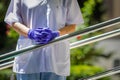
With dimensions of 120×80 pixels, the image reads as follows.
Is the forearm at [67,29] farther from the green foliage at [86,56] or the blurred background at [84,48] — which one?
the green foliage at [86,56]

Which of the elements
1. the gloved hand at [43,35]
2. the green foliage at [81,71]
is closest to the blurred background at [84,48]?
the green foliage at [81,71]

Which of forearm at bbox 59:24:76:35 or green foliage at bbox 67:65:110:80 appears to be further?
green foliage at bbox 67:65:110:80

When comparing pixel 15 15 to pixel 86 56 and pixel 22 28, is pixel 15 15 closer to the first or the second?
pixel 22 28

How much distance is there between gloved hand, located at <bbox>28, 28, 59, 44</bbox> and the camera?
3023mm

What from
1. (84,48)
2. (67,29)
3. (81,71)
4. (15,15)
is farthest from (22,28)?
(84,48)

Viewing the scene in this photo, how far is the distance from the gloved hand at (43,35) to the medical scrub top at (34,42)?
0.05m

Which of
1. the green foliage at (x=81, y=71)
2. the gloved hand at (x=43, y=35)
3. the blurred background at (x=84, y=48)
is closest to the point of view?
the gloved hand at (x=43, y=35)

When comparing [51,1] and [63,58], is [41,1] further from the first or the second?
[63,58]

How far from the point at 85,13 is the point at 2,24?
1441 millimetres

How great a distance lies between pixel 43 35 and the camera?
3041 millimetres

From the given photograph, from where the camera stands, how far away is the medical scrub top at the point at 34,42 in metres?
3.09

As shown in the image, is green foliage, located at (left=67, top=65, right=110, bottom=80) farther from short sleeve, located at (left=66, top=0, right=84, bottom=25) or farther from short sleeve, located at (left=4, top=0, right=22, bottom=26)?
short sleeve, located at (left=4, top=0, right=22, bottom=26)

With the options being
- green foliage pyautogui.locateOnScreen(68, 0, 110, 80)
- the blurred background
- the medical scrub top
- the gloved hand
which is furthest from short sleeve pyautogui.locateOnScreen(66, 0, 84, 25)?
green foliage pyautogui.locateOnScreen(68, 0, 110, 80)

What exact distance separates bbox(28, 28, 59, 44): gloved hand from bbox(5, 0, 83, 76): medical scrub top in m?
0.05
